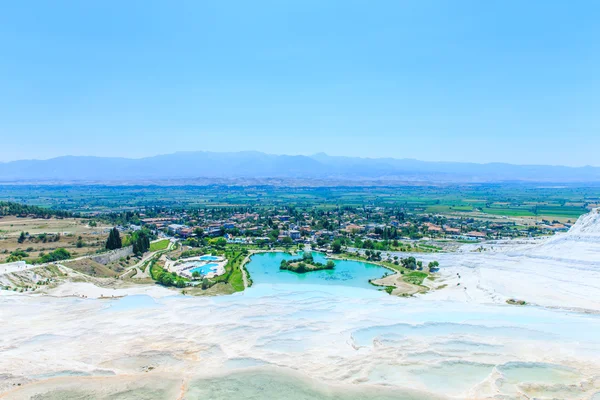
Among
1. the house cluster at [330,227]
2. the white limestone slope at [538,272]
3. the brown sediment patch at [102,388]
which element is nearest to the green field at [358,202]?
the house cluster at [330,227]

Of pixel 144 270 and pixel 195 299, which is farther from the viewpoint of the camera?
pixel 144 270

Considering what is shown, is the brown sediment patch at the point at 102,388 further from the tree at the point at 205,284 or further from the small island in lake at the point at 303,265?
the small island in lake at the point at 303,265

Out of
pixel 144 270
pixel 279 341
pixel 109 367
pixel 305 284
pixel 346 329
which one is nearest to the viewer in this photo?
pixel 109 367

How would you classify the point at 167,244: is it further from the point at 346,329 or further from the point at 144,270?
the point at 346,329

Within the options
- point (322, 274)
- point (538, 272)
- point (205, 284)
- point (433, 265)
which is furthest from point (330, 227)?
point (205, 284)

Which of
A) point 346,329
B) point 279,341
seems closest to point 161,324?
point 279,341

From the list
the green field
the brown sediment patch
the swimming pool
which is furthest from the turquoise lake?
the green field

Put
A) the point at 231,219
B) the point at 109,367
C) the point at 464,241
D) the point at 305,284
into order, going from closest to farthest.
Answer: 1. the point at 109,367
2. the point at 305,284
3. the point at 464,241
4. the point at 231,219
